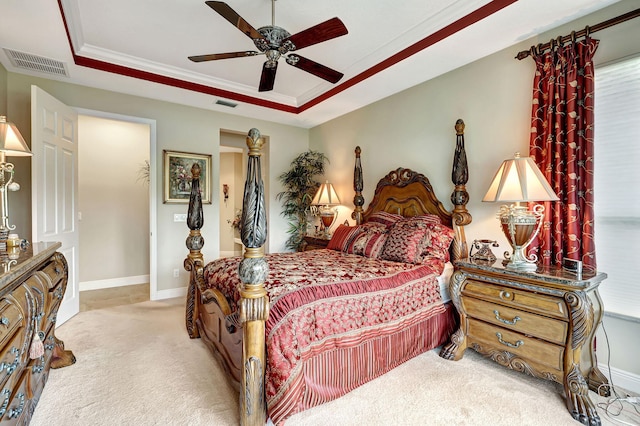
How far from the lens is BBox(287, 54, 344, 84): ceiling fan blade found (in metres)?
2.29

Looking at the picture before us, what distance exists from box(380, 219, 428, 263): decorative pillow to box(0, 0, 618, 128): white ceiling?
1654mm

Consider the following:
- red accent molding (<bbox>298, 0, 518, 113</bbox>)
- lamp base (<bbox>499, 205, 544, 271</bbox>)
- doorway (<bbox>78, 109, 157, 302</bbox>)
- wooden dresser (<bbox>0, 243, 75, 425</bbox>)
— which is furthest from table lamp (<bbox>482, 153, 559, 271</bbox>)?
doorway (<bbox>78, 109, 157, 302</bbox>)

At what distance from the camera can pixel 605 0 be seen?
206cm

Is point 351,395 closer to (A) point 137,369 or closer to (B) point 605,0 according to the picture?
(A) point 137,369

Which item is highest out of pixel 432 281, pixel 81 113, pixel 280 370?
pixel 81 113

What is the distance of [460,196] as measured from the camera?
2.86 m

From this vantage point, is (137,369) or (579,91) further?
(137,369)

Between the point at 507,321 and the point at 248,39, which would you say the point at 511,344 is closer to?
the point at 507,321

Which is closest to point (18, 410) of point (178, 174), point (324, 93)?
point (178, 174)

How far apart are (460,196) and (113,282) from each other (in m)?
5.22

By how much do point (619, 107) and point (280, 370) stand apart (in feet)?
9.37

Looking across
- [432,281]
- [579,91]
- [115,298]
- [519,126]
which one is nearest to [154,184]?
[115,298]

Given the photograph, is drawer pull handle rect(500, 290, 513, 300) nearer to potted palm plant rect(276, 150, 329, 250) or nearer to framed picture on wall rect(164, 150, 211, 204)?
potted palm plant rect(276, 150, 329, 250)

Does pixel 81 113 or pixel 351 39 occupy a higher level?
pixel 351 39
